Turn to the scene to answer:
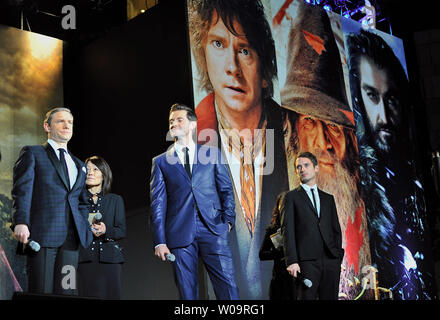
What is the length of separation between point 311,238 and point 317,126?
3001 mm

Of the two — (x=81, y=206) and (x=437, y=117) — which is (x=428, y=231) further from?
(x=81, y=206)

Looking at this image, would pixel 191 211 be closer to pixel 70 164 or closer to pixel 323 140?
pixel 70 164

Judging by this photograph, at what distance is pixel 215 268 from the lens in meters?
5.18

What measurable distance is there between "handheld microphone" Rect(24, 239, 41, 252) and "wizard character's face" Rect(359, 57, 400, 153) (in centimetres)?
584

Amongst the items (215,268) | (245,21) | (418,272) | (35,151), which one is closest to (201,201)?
(215,268)

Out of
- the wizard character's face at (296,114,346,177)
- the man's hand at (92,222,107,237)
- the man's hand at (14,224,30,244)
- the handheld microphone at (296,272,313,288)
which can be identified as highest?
the wizard character's face at (296,114,346,177)

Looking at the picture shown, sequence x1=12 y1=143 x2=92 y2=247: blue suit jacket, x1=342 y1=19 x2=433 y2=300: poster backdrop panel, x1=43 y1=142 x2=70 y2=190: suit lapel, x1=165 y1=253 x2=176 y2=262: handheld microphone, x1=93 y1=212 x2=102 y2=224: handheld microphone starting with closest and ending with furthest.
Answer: x1=12 y1=143 x2=92 y2=247: blue suit jacket
x1=43 y1=142 x2=70 y2=190: suit lapel
x1=165 y1=253 x2=176 y2=262: handheld microphone
x1=93 y1=212 x2=102 y2=224: handheld microphone
x1=342 y1=19 x2=433 y2=300: poster backdrop panel

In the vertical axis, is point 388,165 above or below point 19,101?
below

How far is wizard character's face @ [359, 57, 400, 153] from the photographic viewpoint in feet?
30.4

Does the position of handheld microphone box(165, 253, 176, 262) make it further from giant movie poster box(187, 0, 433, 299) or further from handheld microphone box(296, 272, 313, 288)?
giant movie poster box(187, 0, 433, 299)

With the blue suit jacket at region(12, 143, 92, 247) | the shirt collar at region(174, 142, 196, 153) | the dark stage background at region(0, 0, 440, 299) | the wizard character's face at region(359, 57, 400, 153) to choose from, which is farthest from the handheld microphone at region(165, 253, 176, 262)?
the wizard character's face at region(359, 57, 400, 153)

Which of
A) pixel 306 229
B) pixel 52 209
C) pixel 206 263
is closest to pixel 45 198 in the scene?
pixel 52 209

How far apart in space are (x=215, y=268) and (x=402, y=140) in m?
5.38

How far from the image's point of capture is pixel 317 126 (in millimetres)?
8328
